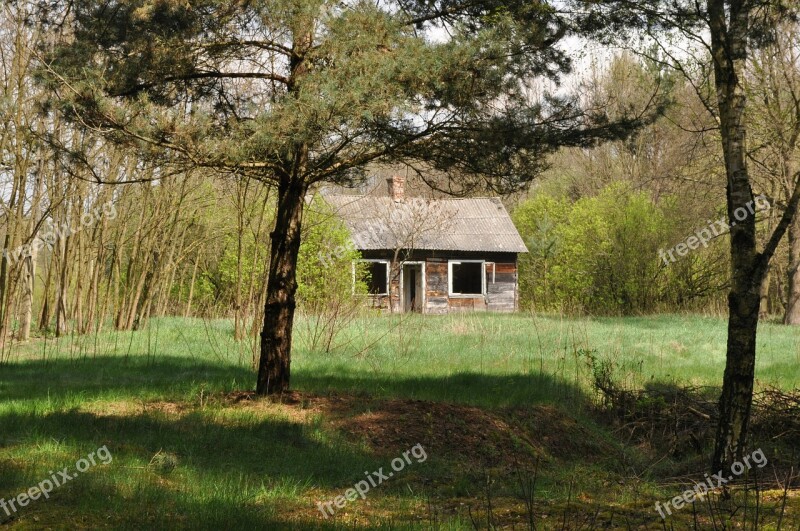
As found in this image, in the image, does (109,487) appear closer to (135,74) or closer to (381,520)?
(381,520)

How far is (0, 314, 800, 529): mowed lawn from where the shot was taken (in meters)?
4.56

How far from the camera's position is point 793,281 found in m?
22.2

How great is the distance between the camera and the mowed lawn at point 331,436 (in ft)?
15.0

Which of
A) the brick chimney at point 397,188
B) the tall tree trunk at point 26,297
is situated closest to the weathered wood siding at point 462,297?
the brick chimney at point 397,188

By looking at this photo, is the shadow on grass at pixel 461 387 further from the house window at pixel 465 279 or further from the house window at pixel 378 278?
the house window at pixel 465 279

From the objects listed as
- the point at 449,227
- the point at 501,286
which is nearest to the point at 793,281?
the point at 449,227

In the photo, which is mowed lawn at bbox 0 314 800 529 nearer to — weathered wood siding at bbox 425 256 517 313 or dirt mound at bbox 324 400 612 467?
dirt mound at bbox 324 400 612 467

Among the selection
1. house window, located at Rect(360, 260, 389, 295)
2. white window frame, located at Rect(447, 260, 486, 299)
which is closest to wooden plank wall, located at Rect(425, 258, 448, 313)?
white window frame, located at Rect(447, 260, 486, 299)

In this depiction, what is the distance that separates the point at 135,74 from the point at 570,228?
86.7 feet

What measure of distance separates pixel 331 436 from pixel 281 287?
5.99 ft

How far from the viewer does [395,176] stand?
3164cm

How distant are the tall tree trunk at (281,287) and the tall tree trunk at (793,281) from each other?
17.6 meters

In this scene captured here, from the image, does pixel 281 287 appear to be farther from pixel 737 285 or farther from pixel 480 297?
pixel 480 297

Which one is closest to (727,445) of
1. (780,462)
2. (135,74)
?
(780,462)
